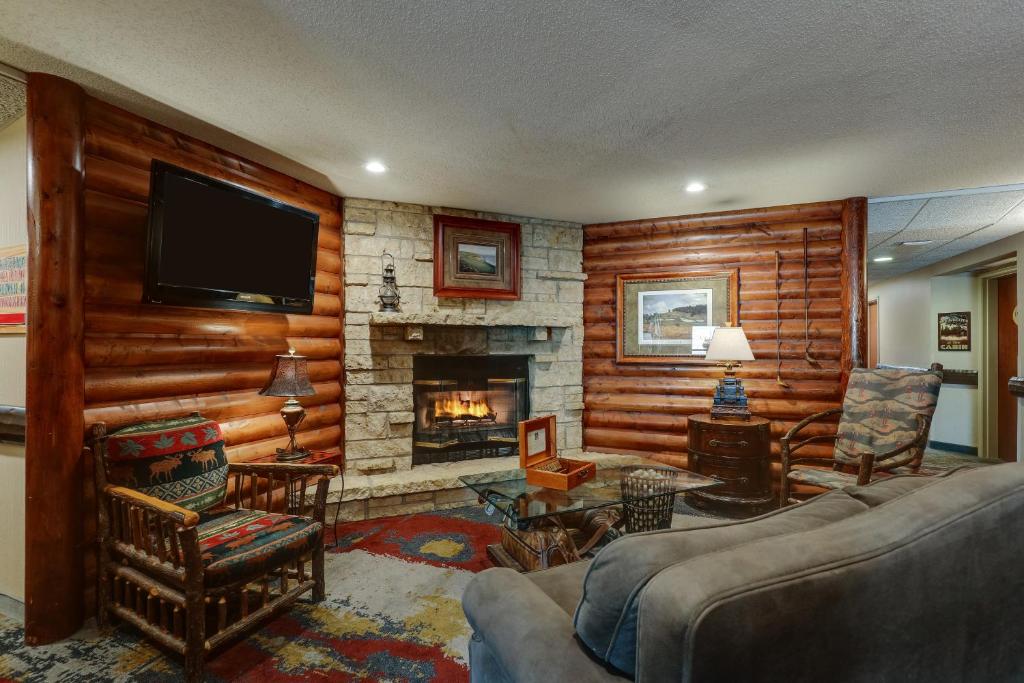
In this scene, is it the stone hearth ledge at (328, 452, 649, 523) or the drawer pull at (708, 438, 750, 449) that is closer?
the stone hearth ledge at (328, 452, 649, 523)

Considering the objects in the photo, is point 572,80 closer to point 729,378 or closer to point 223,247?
point 223,247

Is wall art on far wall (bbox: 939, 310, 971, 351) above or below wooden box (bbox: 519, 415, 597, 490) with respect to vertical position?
above

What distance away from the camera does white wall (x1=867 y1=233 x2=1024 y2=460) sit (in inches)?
219

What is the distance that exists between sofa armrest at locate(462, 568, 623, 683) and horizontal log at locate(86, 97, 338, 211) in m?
2.75

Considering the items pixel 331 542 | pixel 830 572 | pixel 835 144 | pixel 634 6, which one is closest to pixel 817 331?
pixel 835 144

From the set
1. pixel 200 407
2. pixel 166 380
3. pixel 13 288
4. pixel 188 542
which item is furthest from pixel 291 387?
pixel 13 288

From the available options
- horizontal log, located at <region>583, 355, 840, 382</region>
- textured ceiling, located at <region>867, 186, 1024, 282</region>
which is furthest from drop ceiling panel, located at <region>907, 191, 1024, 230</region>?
horizontal log, located at <region>583, 355, 840, 382</region>

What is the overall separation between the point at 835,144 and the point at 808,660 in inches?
116

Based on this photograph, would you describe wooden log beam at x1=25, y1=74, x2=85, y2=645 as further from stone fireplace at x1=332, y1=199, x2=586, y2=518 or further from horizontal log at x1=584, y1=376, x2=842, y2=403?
horizontal log at x1=584, y1=376, x2=842, y2=403

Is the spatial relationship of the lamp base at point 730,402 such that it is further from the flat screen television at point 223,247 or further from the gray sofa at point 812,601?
the flat screen television at point 223,247

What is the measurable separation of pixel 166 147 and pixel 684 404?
419cm

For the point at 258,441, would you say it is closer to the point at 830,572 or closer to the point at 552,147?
the point at 552,147

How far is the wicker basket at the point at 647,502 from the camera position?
247cm

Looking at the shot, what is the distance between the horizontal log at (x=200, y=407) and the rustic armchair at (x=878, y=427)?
344 centimetres
